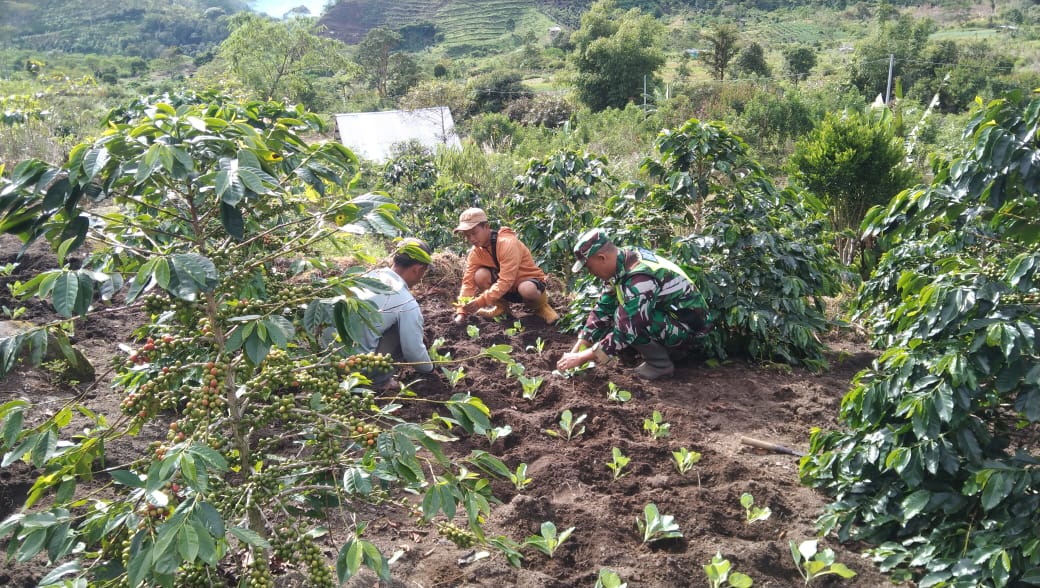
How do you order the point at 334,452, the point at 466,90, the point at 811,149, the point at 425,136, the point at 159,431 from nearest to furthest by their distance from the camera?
the point at 334,452 < the point at 159,431 < the point at 811,149 < the point at 425,136 < the point at 466,90

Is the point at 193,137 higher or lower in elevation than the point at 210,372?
higher

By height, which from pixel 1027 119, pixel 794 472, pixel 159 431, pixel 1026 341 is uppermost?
pixel 1027 119

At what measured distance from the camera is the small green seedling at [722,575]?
2.46m

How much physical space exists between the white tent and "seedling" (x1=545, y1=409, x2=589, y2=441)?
1679cm

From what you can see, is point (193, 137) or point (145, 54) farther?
point (145, 54)

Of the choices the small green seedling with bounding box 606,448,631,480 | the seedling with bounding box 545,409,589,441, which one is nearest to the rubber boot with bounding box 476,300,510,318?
the seedling with bounding box 545,409,589,441

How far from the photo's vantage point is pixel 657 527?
292cm

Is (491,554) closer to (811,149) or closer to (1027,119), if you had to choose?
(1027,119)

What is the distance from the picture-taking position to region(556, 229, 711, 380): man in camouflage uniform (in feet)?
14.0

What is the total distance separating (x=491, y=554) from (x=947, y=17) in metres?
60.8

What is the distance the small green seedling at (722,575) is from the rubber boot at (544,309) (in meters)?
3.18

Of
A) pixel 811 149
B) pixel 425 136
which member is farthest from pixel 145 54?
pixel 811 149

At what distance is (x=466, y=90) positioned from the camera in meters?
30.5

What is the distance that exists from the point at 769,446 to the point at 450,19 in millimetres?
71336
